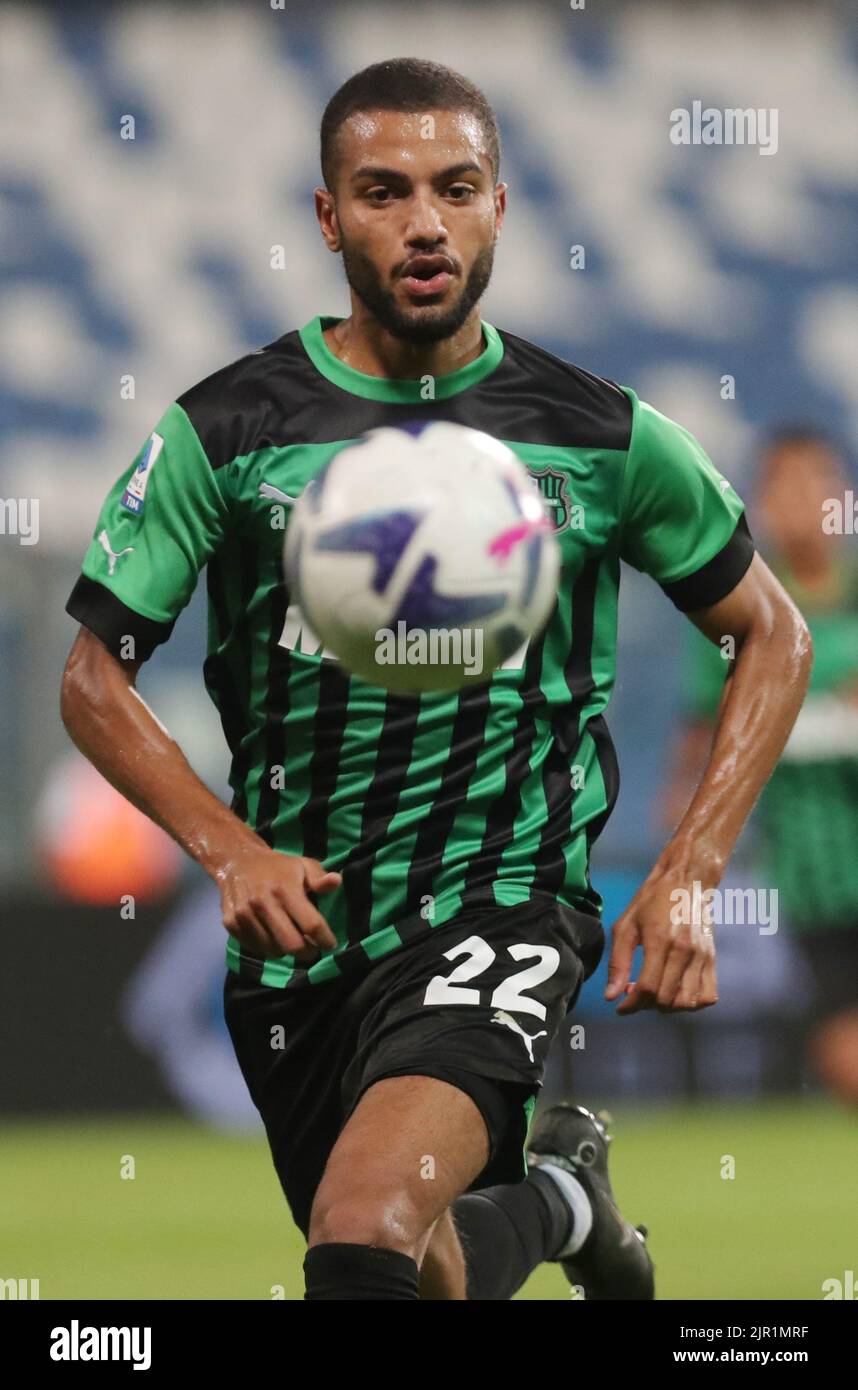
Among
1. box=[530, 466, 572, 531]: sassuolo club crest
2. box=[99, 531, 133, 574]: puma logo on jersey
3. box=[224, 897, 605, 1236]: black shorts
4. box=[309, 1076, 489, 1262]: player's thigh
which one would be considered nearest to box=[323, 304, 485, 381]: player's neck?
box=[530, 466, 572, 531]: sassuolo club crest

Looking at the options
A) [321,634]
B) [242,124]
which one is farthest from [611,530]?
[242,124]

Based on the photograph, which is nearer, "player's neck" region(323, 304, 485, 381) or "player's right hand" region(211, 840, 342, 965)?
"player's right hand" region(211, 840, 342, 965)

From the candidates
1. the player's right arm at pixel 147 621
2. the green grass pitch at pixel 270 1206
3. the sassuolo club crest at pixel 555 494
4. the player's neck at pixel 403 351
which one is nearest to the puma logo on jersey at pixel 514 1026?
the player's right arm at pixel 147 621

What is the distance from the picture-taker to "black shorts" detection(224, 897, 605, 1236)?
3.42 metres

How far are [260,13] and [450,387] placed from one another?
9.59m

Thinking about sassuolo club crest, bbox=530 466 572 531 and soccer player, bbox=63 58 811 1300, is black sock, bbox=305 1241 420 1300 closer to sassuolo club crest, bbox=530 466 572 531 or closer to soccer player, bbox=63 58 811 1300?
soccer player, bbox=63 58 811 1300

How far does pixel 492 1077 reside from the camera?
3379mm

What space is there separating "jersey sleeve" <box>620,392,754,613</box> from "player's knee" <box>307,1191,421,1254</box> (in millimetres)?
1264

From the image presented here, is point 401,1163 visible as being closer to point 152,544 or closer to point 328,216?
point 152,544

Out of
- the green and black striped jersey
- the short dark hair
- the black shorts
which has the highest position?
the short dark hair

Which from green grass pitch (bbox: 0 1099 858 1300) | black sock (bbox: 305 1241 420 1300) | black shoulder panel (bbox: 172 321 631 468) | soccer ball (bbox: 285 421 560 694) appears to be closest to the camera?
black sock (bbox: 305 1241 420 1300)

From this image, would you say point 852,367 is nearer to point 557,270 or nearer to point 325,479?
point 557,270

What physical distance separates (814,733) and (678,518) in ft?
12.2

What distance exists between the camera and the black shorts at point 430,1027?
11.2 feet
